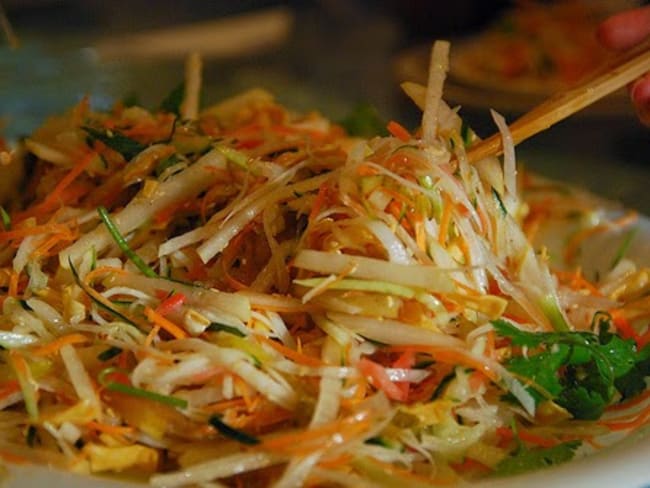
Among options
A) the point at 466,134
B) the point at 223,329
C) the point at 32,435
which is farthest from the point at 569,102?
the point at 32,435

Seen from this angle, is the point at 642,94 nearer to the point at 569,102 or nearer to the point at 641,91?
the point at 641,91

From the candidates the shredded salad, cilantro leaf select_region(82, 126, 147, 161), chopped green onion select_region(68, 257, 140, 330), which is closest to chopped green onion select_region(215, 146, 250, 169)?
the shredded salad

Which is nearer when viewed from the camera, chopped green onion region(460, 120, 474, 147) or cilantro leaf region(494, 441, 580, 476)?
cilantro leaf region(494, 441, 580, 476)

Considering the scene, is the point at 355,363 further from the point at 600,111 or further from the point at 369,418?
the point at 600,111

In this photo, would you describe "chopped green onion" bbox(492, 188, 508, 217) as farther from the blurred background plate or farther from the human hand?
the blurred background plate

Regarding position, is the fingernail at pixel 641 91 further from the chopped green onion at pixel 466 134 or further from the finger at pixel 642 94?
the chopped green onion at pixel 466 134

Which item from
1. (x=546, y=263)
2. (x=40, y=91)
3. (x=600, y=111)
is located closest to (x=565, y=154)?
(x=600, y=111)
